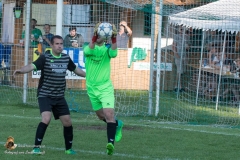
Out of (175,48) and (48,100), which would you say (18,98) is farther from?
(48,100)

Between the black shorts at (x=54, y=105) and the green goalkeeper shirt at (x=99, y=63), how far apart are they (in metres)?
0.57

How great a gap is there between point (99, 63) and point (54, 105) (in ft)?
3.04

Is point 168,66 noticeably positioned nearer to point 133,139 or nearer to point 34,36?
point 34,36

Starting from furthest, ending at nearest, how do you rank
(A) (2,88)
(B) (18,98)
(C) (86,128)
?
(A) (2,88) → (B) (18,98) → (C) (86,128)

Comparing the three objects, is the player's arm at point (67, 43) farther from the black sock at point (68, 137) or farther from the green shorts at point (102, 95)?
the black sock at point (68, 137)

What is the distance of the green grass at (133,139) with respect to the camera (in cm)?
980

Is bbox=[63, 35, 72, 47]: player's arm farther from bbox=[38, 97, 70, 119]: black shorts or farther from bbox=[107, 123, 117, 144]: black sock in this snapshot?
bbox=[107, 123, 117, 144]: black sock

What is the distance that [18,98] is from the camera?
58.3ft

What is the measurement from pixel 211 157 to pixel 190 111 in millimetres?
6170

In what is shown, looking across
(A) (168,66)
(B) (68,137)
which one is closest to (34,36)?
(A) (168,66)

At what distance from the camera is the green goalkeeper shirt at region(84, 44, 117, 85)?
32.3 feet

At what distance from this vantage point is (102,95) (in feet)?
32.0

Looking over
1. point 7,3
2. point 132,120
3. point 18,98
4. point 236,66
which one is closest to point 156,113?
point 132,120

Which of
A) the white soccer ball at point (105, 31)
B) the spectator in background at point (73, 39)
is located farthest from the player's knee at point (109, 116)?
the spectator in background at point (73, 39)
